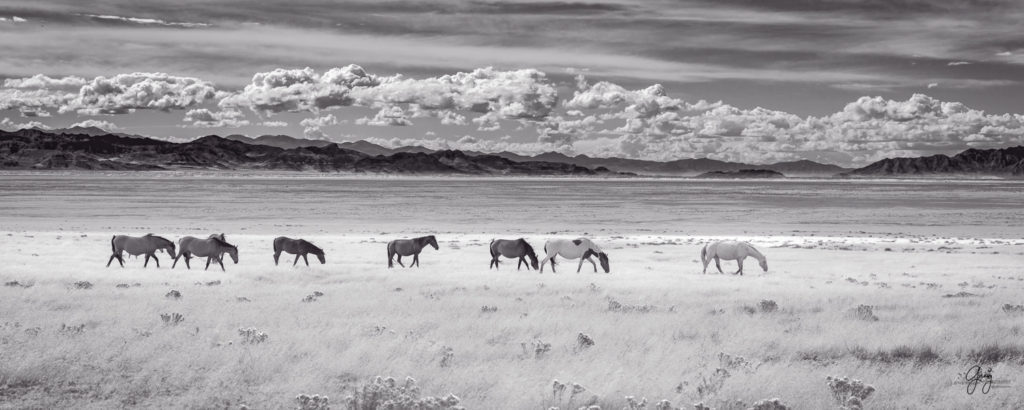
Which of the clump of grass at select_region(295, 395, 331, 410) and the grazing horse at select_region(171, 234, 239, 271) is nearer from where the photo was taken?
the clump of grass at select_region(295, 395, 331, 410)

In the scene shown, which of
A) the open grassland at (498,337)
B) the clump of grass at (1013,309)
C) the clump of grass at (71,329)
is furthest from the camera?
the clump of grass at (1013,309)

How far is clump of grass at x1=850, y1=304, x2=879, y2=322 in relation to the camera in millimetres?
15491

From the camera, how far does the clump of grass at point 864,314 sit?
15.5 m

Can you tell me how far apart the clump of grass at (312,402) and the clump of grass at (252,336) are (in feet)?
11.9

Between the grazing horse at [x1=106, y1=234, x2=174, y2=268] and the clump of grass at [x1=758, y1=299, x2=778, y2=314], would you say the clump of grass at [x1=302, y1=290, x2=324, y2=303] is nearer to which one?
the clump of grass at [x1=758, y1=299, x2=778, y2=314]

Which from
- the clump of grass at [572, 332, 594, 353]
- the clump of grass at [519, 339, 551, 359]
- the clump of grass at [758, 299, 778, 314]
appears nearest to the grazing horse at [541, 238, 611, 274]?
the clump of grass at [758, 299, 778, 314]

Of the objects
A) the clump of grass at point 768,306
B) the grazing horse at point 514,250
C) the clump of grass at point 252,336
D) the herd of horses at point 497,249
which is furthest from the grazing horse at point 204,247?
the clump of grass at point 768,306

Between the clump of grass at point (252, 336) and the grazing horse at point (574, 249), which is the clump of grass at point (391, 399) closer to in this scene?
the clump of grass at point (252, 336)

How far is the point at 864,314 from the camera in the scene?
15.7m

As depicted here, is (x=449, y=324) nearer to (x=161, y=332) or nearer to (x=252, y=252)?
(x=161, y=332)

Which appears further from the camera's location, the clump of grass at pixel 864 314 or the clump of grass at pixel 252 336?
the clump of grass at pixel 864 314

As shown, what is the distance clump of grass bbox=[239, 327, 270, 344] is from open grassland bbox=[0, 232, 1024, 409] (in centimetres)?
3

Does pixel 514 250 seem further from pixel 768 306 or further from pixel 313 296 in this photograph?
pixel 768 306

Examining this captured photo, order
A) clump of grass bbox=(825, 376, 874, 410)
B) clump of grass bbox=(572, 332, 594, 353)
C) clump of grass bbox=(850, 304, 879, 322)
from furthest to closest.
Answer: clump of grass bbox=(850, 304, 879, 322), clump of grass bbox=(572, 332, 594, 353), clump of grass bbox=(825, 376, 874, 410)
